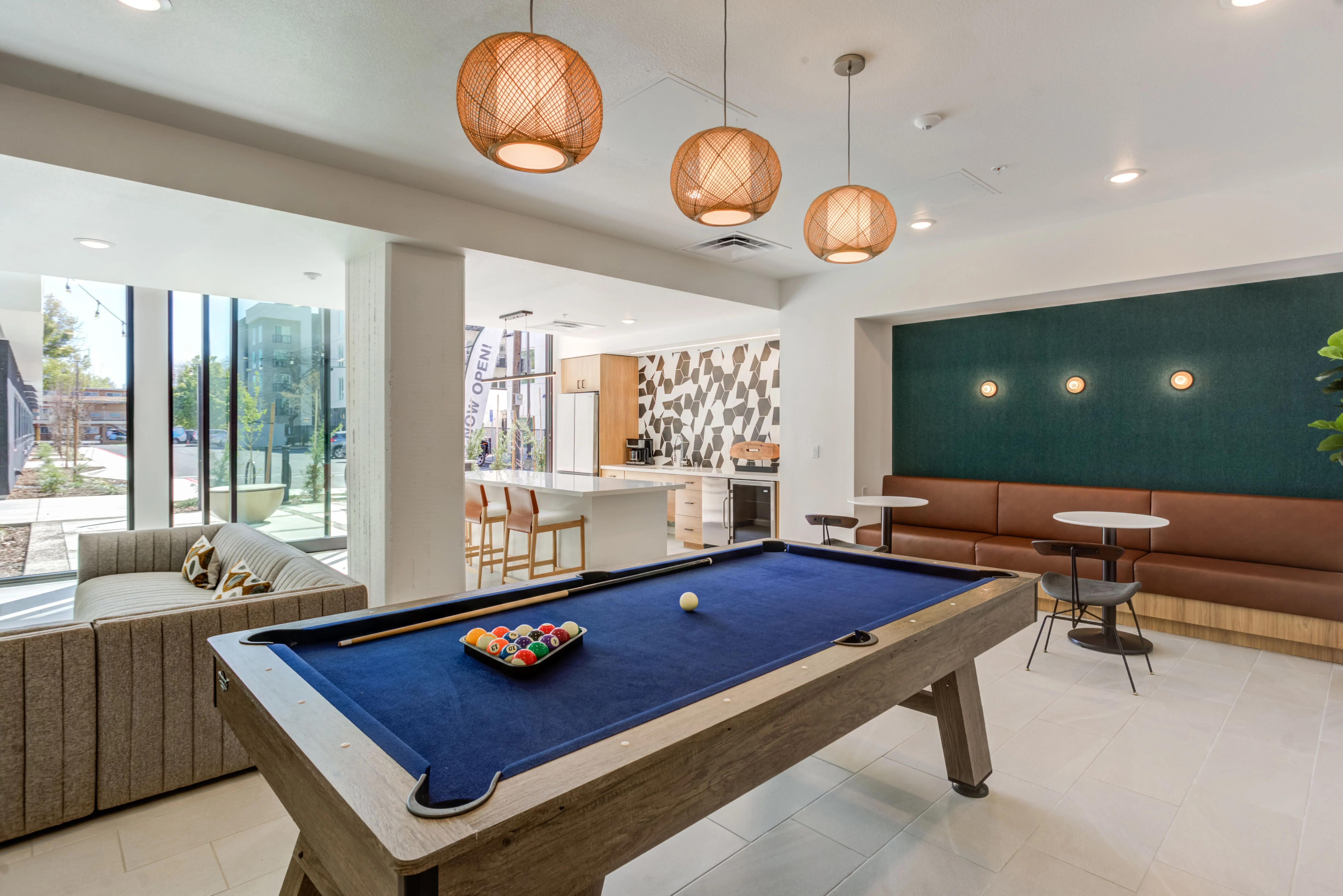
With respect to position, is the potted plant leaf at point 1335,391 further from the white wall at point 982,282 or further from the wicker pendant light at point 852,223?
the wicker pendant light at point 852,223

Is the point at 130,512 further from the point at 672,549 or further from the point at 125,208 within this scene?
the point at 672,549

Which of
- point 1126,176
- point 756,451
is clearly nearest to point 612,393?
point 756,451

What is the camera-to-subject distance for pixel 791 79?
2.80 meters

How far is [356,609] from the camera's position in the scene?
270cm

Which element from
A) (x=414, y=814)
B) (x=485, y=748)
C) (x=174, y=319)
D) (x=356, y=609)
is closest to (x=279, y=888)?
(x=356, y=609)

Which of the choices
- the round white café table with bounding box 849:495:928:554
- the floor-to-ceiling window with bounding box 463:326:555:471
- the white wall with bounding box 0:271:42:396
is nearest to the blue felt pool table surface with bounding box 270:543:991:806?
the round white café table with bounding box 849:495:928:554

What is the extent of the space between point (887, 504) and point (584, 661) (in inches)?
149

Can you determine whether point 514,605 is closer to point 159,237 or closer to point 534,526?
point 534,526

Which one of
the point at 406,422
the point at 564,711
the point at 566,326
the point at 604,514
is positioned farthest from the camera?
the point at 566,326

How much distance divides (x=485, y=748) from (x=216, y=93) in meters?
3.23

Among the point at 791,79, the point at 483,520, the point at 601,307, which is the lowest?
the point at 483,520

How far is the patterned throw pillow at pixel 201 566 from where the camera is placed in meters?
3.96

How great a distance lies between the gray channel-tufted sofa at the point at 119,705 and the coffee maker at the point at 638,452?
6.05 m

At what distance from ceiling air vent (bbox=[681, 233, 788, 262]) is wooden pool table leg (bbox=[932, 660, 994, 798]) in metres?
3.55
